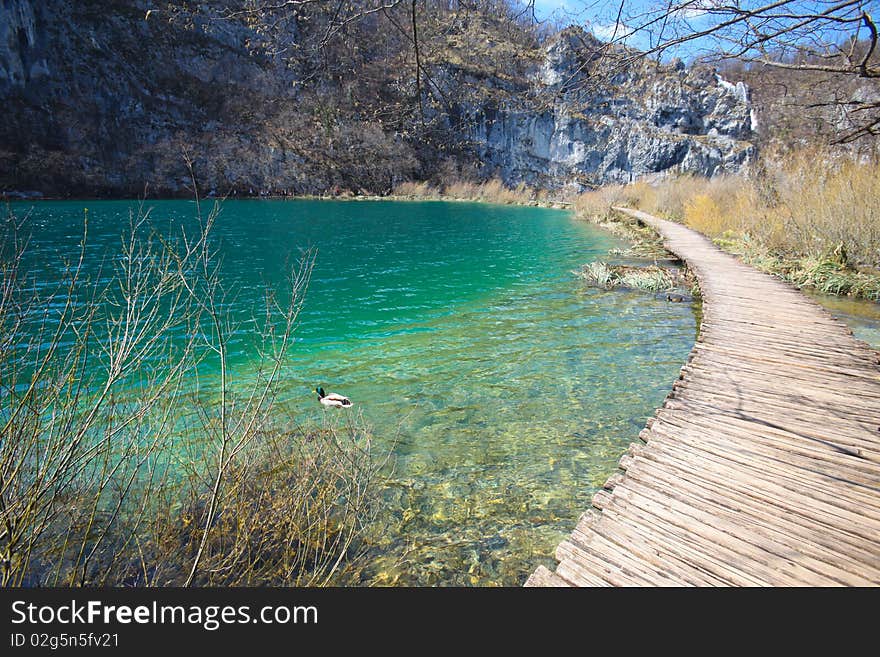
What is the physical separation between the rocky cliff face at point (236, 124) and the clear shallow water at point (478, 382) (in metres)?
29.0

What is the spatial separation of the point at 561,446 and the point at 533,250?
16256 millimetres

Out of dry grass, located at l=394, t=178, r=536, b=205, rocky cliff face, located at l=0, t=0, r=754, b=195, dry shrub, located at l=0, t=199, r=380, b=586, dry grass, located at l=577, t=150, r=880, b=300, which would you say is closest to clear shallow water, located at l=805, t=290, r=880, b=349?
dry grass, located at l=577, t=150, r=880, b=300

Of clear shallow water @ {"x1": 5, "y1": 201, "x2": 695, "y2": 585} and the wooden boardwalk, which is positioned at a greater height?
the wooden boardwalk

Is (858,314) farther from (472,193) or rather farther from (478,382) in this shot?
(472,193)

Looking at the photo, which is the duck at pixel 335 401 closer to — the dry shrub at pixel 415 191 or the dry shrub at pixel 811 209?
the dry shrub at pixel 811 209

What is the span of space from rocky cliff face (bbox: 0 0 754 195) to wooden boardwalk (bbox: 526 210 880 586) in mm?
36488

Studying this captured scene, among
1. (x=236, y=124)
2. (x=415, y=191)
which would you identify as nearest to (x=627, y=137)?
(x=415, y=191)

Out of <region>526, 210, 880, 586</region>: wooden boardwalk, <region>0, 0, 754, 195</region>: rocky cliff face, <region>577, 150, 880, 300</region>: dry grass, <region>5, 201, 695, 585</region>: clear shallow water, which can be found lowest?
<region>5, 201, 695, 585</region>: clear shallow water

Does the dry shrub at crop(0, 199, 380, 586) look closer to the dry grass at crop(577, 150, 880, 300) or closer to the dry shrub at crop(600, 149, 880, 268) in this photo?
the dry grass at crop(577, 150, 880, 300)

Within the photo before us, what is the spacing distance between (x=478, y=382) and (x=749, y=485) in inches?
148

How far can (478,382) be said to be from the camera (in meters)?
6.38

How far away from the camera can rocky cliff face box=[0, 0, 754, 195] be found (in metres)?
47.0

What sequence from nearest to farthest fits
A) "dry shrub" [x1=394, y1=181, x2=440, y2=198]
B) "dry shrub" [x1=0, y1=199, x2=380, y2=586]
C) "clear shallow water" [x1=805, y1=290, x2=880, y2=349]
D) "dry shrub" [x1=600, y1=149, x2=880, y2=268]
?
"dry shrub" [x1=0, y1=199, x2=380, y2=586] → "clear shallow water" [x1=805, y1=290, x2=880, y2=349] → "dry shrub" [x1=600, y1=149, x2=880, y2=268] → "dry shrub" [x1=394, y1=181, x2=440, y2=198]

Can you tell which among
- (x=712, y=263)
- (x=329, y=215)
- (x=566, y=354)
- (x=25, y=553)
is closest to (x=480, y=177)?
(x=329, y=215)
